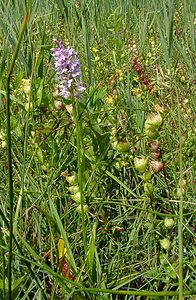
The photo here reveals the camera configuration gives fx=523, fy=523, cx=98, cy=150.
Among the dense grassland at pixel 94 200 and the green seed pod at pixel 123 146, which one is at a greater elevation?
the green seed pod at pixel 123 146

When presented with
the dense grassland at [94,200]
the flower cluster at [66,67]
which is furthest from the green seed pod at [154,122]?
the flower cluster at [66,67]

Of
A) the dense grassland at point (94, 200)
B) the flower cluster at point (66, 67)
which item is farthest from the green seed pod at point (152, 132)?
the flower cluster at point (66, 67)

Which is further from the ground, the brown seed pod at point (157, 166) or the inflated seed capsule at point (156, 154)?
the inflated seed capsule at point (156, 154)

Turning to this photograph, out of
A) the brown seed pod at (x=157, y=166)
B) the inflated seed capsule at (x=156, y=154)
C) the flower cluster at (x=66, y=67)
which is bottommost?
the brown seed pod at (x=157, y=166)

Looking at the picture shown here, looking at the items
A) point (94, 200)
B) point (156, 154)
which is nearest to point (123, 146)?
point (156, 154)

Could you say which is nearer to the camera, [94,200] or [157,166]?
[157,166]

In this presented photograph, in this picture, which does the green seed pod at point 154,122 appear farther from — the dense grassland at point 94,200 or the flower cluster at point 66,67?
the flower cluster at point 66,67

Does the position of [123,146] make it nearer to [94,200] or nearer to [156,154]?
[156,154]

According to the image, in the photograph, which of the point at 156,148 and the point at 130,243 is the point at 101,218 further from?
the point at 156,148

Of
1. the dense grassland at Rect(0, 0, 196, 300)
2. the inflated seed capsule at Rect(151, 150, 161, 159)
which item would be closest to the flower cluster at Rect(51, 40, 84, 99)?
the dense grassland at Rect(0, 0, 196, 300)

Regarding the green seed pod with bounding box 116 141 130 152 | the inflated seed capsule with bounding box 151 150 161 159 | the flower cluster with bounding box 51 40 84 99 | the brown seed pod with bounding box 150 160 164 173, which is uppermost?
the flower cluster with bounding box 51 40 84 99

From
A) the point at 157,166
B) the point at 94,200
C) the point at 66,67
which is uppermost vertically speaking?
the point at 66,67

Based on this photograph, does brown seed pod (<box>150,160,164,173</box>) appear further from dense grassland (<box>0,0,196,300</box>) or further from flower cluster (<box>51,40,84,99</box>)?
flower cluster (<box>51,40,84,99</box>)

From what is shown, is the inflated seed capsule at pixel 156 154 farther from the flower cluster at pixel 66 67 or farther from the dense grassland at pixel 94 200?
the flower cluster at pixel 66 67
